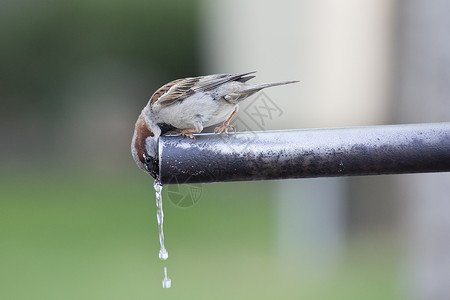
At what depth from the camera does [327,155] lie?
1.31 metres

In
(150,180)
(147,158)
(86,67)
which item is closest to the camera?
(147,158)

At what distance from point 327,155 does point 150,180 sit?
8.05 metres

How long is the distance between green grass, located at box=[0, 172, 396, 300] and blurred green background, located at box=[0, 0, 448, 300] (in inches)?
0.8

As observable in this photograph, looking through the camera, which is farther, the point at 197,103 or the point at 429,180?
the point at 429,180

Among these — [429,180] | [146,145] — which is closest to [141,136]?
[146,145]

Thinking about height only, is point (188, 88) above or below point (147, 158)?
above

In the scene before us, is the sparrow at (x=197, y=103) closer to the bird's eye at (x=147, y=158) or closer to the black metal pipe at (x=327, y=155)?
the bird's eye at (x=147, y=158)

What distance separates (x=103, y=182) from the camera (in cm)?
926

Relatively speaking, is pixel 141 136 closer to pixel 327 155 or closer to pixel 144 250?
pixel 327 155

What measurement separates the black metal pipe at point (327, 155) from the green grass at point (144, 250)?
3.48 m

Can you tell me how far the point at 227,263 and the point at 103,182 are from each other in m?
4.10

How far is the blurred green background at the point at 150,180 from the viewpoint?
203 inches

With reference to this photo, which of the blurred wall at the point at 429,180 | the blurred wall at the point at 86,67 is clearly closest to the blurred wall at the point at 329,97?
the blurred wall at the point at 429,180

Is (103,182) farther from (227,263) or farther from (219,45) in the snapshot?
(227,263)
